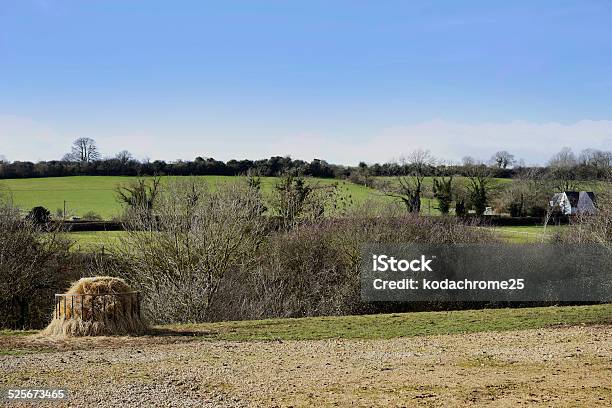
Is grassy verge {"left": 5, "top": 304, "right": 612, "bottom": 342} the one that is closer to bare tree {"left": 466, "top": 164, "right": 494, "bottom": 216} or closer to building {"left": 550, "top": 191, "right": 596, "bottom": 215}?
bare tree {"left": 466, "top": 164, "right": 494, "bottom": 216}

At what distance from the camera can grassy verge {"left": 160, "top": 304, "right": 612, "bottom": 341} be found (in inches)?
672

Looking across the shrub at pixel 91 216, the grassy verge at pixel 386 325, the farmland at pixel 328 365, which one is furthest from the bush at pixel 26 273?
the shrub at pixel 91 216

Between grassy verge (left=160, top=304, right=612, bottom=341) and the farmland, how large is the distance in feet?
0.17

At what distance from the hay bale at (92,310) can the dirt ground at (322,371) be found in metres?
0.57

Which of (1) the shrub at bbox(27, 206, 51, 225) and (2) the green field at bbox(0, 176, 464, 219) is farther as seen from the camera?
(2) the green field at bbox(0, 176, 464, 219)

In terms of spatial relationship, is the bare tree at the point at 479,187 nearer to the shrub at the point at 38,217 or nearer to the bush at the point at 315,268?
the bush at the point at 315,268

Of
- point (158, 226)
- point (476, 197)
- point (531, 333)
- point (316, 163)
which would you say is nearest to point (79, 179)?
point (316, 163)

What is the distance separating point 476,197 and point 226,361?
4889cm

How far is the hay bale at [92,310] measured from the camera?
1599cm

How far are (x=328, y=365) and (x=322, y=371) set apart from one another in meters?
0.56

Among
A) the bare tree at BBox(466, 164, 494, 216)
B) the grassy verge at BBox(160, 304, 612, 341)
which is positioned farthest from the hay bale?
the bare tree at BBox(466, 164, 494, 216)

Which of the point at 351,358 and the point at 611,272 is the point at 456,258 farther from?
the point at 351,358

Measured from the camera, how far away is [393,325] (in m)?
18.9

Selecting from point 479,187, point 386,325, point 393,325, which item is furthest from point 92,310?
point 479,187
